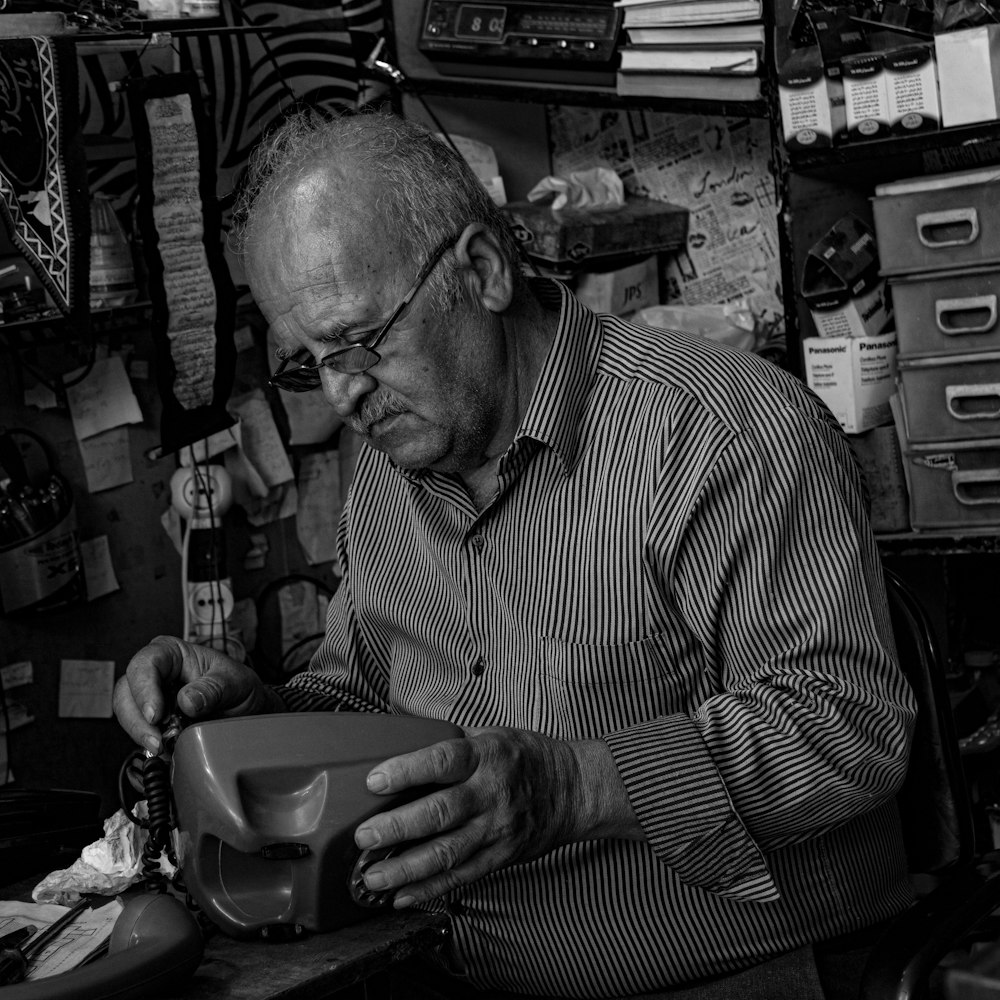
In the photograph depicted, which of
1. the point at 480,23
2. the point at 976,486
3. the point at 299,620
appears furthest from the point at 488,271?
the point at 299,620

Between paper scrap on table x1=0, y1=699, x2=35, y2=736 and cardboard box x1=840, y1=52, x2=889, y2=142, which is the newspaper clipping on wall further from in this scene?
paper scrap on table x1=0, y1=699, x2=35, y2=736

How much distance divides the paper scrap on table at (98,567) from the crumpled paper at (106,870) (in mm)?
1229

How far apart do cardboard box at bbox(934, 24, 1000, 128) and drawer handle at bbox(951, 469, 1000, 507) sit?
23.4 inches

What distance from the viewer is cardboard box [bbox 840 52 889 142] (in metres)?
2.15

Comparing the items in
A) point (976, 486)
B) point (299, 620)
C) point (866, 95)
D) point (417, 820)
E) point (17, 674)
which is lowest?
point (299, 620)

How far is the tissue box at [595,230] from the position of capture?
8.82 feet

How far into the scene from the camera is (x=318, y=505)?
2986mm

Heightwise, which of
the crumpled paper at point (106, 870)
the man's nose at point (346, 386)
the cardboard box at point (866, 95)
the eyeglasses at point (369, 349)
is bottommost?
the crumpled paper at point (106, 870)

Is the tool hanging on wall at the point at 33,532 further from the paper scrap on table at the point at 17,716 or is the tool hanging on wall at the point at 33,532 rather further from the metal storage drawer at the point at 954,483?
the metal storage drawer at the point at 954,483

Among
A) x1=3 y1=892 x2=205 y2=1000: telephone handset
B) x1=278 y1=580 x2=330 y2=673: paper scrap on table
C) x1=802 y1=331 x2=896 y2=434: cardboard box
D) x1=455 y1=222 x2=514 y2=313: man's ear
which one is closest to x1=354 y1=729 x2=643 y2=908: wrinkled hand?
x1=3 y1=892 x2=205 y2=1000: telephone handset

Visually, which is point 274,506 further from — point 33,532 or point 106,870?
point 106,870

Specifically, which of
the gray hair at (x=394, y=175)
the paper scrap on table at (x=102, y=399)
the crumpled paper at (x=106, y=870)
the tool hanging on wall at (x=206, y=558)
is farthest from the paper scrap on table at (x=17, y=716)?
the gray hair at (x=394, y=175)

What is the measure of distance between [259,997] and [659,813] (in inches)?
16.9

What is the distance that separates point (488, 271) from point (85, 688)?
1504 mm
